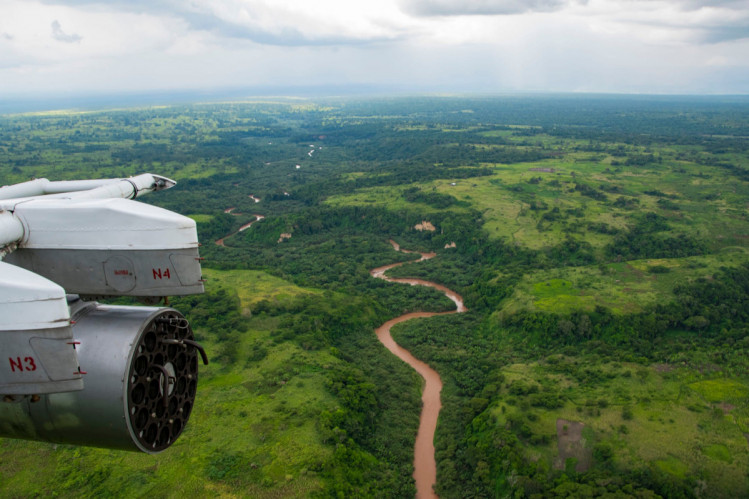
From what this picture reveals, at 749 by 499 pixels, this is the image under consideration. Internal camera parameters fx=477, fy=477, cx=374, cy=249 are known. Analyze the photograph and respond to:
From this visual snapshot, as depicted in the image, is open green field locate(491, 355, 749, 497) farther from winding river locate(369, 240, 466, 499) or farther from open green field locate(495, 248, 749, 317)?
open green field locate(495, 248, 749, 317)

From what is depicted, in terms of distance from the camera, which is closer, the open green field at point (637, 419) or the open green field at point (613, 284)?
the open green field at point (637, 419)

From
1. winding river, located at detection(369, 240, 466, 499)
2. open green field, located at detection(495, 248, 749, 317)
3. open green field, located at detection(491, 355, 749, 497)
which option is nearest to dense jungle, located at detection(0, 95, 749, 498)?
open green field, located at detection(491, 355, 749, 497)

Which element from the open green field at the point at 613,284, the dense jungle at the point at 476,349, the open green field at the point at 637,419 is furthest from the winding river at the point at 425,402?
the open green field at the point at 613,284

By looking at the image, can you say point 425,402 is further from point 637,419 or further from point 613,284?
point 613,284

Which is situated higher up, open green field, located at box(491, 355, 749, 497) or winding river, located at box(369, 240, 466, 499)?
open green field, located at box(491, 355, 749, 497)

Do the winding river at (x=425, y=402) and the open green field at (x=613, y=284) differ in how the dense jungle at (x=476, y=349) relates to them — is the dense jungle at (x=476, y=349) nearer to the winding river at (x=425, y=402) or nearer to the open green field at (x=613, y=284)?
the open green field at (x=613, y=284)

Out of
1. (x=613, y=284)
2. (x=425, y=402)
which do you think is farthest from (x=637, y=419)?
(x=613, y=284)

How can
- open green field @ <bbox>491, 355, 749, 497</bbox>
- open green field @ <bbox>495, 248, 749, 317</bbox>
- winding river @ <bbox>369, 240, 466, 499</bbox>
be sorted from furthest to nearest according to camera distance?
open green field @ <bbox>495, 248, 749, 317</bbox>
winding river @ <bbox>369, 240, 466, 499</bbox>
open green field @ <bbox>491, 355, 749, 497</bbox>

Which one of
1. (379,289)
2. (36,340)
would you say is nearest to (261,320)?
(379,289)

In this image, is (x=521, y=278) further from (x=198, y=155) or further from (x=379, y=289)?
(x=198, y=155)
